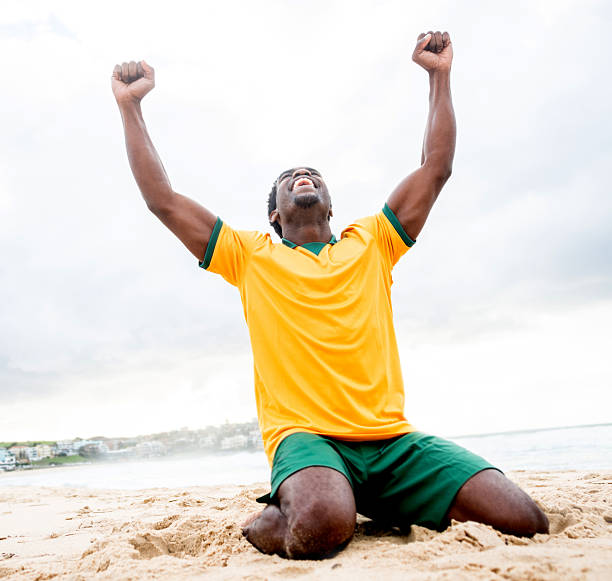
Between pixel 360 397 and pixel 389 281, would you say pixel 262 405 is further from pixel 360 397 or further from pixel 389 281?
pixel 389 281

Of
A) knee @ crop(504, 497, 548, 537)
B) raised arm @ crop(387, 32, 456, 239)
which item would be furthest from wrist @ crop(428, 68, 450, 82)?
knee @ crop(504, 497, 548, 537)

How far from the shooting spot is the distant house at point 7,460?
3308 cm

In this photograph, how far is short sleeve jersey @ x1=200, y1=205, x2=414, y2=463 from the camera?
2.35 metres

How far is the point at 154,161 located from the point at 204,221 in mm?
419

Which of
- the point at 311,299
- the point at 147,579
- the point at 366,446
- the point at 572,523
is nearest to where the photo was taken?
the point at 147,579

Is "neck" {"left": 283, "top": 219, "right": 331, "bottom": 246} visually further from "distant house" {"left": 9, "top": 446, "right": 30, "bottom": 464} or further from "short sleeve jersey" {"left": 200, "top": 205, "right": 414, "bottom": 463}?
"distant house" {"left": 9, "top": 446, "right": 30, "bottom": 464}

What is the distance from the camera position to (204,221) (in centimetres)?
268

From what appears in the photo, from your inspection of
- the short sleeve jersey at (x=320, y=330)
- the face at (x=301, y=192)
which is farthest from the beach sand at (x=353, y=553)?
the face at (x=301, y=192)

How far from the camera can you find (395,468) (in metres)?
2.25

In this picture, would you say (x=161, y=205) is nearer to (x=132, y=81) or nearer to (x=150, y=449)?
(x=132, y=81)

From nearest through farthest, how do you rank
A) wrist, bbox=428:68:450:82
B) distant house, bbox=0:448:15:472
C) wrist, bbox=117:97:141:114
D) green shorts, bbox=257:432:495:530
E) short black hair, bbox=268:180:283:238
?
green shorts, bbox=257:432:495:530 < wrist, bbox=117:97:141:114 < wrist, bbox=428:68:450:82 < short black hair, bbox=268:180:283:238 < distant house, bbox=0:448:15:472

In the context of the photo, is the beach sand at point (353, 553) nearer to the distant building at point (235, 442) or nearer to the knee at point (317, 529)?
the knee at point (317, 529)

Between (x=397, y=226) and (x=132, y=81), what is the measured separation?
173 centimetres

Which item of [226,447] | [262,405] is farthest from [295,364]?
[226,447]
